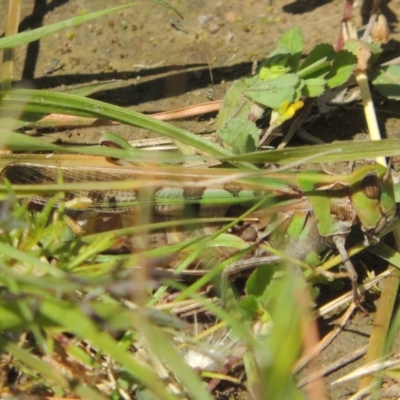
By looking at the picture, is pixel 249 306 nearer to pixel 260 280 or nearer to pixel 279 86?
pixel 260 280

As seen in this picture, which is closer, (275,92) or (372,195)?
(372,195)

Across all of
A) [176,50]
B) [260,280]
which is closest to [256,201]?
[260,280]

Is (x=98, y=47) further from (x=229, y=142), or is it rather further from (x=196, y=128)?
(x=229, y=142)

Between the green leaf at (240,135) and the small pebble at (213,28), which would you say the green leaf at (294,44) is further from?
the small pebble at (213,28)

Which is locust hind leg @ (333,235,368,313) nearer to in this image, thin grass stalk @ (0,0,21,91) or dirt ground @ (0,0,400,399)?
dirt ground @ (0,0,400,399)

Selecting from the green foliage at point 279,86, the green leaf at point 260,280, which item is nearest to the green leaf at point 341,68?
the green foliage at point 279,86

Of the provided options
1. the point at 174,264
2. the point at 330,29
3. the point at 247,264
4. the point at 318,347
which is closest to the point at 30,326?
the point at 174,264

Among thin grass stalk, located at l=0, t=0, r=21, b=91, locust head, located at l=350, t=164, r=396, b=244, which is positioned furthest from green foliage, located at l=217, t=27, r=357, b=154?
thin grass stalk, located at l=0, t=0, r=21, b=91
